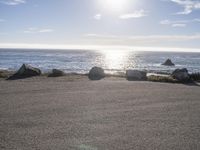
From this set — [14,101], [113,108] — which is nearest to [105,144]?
[113,108]

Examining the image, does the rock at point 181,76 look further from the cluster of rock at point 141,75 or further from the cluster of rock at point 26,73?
the cluster of rock at point 26,73

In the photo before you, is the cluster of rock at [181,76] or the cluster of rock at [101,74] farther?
the cluster of rock at [101,74]

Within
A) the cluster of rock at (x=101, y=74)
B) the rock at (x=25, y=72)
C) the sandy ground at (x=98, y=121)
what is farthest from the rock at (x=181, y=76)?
the rock at (x=25, y=72)

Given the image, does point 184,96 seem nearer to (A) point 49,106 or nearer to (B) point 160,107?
(B) point 160,107

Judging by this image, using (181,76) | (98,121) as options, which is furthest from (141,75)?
(98,121)

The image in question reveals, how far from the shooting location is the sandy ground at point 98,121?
21.4 ft

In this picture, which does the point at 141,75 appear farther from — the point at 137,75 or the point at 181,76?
the point at 181,76

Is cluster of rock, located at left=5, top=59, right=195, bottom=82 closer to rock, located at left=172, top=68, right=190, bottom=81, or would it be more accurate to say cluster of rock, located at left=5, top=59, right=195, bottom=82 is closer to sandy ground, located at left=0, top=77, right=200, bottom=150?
rock, located at left=172, top=68, right=190, bottom=81

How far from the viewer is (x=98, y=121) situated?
8398 millimetres

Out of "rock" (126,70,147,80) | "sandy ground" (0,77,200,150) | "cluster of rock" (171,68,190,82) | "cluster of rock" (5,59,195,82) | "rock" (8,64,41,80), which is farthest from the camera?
"rock" (8,64,41,80)

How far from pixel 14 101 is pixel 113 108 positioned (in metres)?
3.80

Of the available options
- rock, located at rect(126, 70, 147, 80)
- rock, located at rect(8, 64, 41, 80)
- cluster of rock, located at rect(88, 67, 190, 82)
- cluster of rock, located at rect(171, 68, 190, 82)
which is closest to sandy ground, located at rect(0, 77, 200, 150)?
cluster of rock, located at rect(171, 68, 190, 82)

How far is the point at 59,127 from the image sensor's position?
7707mm

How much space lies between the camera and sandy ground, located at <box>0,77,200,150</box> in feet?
21.4
